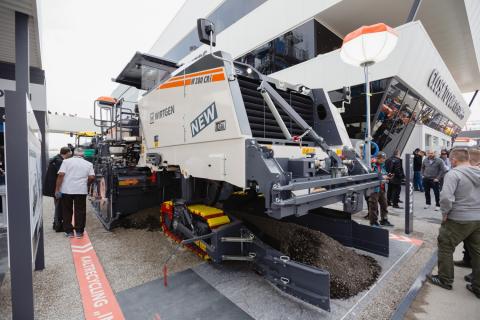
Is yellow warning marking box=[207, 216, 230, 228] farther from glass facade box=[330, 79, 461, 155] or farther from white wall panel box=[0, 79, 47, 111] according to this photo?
glass facade box=[330, 79, 461, 155]

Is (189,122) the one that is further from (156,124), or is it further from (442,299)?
(442,299)

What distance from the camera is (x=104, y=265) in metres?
3.08

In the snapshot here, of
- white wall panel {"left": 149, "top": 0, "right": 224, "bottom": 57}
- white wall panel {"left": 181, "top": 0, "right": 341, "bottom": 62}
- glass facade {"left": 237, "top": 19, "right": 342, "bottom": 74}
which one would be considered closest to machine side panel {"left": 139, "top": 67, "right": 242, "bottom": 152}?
glass facade {"left": 237, "top": 19, "right": 342, "bottom": 74}

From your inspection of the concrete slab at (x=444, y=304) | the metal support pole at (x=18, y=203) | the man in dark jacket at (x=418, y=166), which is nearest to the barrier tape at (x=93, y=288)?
the metal support pole at (x=18, y=203)

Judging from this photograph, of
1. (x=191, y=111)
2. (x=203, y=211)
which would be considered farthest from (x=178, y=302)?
(x=191, y=111)

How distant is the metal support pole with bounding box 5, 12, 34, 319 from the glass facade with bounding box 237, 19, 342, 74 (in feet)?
31.4

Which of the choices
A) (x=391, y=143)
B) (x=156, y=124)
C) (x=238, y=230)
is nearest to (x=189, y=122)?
(x=156, y=124)

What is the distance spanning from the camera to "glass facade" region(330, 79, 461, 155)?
8243 millimetres

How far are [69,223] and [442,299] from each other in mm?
5098

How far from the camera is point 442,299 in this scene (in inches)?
92.8

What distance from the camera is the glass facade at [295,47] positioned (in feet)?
30.9

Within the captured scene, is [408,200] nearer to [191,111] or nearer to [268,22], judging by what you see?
[191,111]

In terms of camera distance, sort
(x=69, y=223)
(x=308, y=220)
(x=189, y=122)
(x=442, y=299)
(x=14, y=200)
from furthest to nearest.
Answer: (x=69, y=223) → (x=308, y=220) → (x=189, y=122) → (x=442, y=299) → (x=14, y=200)

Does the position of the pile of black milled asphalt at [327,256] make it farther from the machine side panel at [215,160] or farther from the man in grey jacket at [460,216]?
the machine side panel at [215,160]
